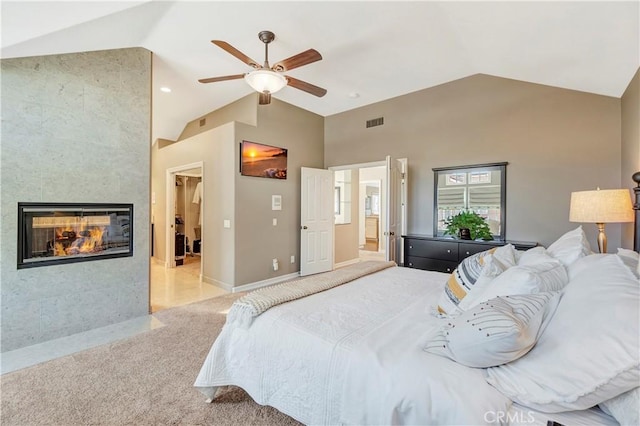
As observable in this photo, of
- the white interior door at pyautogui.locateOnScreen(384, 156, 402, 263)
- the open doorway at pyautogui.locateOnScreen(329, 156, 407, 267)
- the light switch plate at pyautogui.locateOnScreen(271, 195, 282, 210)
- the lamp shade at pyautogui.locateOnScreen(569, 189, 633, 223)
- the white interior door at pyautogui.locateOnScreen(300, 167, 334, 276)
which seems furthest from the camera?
the white interior door at pyautogui.locateOnScreen(300, 167, 334, 276)

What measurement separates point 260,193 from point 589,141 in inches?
174

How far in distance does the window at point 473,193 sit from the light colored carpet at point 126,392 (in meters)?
3.59

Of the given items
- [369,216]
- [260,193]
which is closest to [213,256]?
[260,193]

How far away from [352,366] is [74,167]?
10.7 ft

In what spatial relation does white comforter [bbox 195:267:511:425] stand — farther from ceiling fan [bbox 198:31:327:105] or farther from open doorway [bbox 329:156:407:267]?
open doorway [bbox 329:156:407:267]

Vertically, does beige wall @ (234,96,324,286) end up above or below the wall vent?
below

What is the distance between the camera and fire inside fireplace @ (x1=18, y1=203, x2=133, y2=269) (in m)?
2.62

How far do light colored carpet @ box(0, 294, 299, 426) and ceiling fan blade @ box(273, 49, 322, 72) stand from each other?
2.75 meters

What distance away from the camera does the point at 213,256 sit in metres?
4.78

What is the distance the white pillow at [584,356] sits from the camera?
84 cm

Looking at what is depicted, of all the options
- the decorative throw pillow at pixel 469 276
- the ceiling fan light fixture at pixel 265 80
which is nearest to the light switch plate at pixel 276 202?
the ceiling fan light fixture at pixel 265 80

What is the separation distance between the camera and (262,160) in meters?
4.75

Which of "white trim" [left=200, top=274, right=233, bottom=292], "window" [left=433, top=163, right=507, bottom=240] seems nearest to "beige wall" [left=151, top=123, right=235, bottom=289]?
"white trim" [left=200, top=274, right=233, bottom=292]

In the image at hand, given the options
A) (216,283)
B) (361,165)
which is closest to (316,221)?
(361,165)
